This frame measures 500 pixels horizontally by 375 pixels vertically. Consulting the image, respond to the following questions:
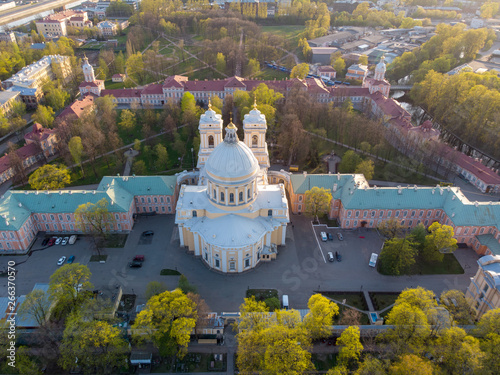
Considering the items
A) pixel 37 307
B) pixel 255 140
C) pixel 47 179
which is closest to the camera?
pixel 37 307

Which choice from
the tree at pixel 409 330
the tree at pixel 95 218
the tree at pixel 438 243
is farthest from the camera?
the tree at pixel 95 218

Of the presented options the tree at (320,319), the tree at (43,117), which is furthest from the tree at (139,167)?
the tree at (320,319)

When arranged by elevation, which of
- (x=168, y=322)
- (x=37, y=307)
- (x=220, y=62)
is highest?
(x=220, y=62)

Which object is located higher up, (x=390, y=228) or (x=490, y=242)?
(x=390, y=228)

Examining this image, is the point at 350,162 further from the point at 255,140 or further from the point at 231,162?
the point at 231,162

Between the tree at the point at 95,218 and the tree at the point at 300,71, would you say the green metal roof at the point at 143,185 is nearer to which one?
the tree at the point at 95,218

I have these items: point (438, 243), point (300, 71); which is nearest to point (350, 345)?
point (438, 243)
